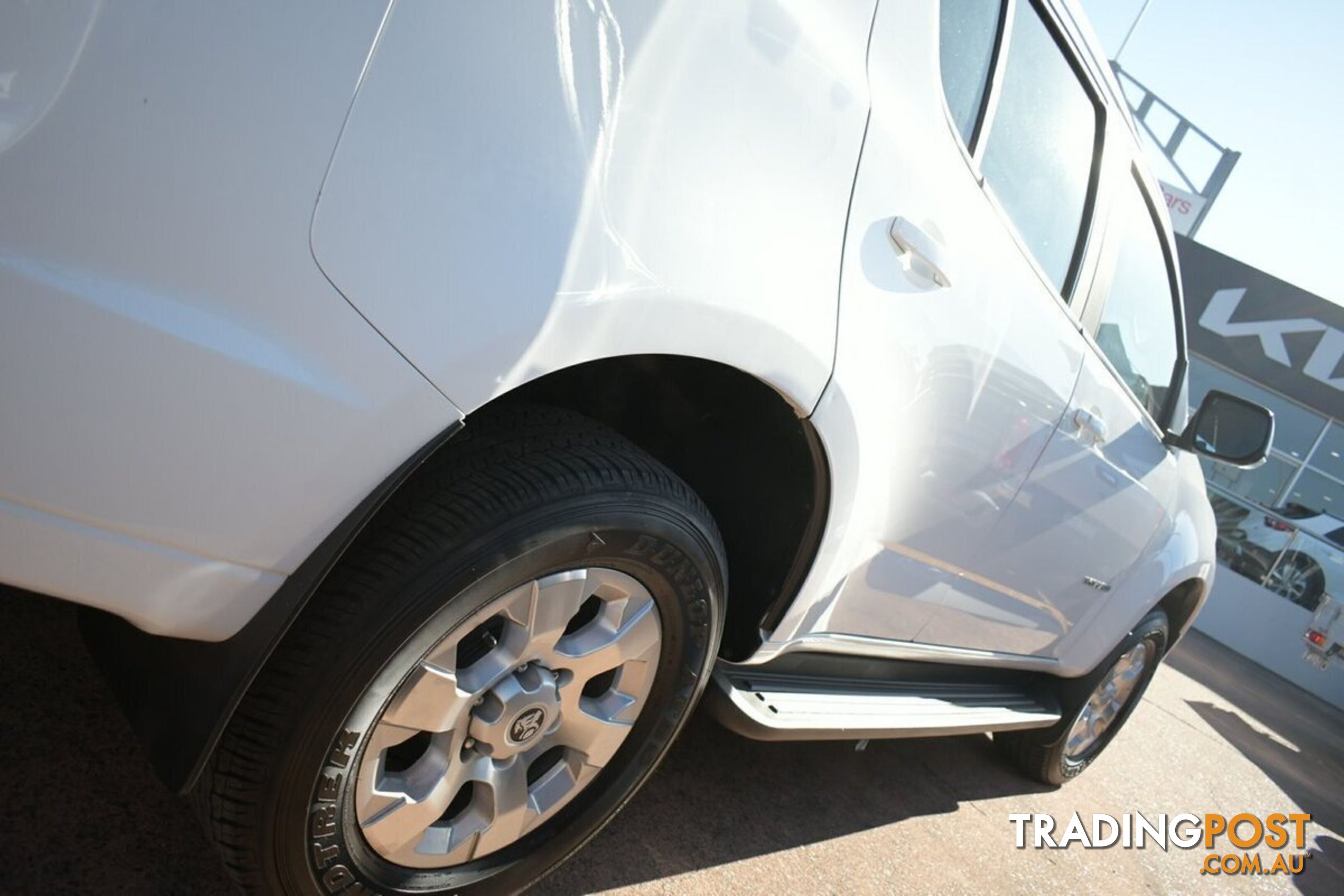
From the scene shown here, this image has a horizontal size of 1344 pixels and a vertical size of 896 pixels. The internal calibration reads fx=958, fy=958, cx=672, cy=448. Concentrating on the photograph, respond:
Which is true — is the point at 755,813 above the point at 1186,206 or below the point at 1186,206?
below

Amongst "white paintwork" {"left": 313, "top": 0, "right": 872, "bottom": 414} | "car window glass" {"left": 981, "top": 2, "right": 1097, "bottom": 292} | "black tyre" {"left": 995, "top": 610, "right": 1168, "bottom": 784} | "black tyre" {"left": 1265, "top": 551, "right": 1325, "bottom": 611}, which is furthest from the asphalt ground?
"black tyre" {"left": 1265, "top": 551, "right": 1325, "bottom": 611}

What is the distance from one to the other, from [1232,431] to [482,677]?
2898mm

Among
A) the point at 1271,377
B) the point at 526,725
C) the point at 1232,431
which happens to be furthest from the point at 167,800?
the point at 1271,377

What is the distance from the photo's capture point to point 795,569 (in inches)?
74.1

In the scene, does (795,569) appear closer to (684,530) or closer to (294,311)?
(684,530)

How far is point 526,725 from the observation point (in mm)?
1548

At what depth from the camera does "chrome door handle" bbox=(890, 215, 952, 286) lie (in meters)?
1.67

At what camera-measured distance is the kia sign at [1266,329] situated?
14.7 meters

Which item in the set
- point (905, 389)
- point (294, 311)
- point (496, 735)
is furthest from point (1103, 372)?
point (294, 311)

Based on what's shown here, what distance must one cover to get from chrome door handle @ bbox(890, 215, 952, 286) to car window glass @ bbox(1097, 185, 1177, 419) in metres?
1.04

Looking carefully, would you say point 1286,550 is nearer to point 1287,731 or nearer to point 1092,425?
point 1287,731

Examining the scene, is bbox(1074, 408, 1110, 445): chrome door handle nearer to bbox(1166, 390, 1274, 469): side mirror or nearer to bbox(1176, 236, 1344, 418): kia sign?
bbox(1166, 390, 1274, 469): side mirror

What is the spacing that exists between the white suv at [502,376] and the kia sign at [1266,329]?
1448 cm

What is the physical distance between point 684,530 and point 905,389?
54 cm
